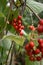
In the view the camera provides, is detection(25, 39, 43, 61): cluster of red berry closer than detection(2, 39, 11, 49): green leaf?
Yes

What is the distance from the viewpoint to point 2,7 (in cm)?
104

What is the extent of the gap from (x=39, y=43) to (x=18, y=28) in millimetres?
148

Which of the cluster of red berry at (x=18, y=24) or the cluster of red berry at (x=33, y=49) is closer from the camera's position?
the cluster of red berry at (x=33, y=49)

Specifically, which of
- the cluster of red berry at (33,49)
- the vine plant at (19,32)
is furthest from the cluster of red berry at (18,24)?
the cluster of red berry at (33,49)

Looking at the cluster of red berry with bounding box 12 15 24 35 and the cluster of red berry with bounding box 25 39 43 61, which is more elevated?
the cluster of red berry with bounding box 12 15 24 35

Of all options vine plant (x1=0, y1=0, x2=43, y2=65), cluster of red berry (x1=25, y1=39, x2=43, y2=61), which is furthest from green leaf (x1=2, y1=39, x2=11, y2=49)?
cluster of red berry (x1=25, y1=39, x2=43, y2=61)

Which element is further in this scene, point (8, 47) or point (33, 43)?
point (8, 47)

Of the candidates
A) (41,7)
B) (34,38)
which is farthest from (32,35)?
(41,7)

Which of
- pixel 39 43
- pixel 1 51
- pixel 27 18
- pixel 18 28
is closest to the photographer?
pixel 39 43

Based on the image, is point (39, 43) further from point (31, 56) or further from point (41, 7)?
point (41, 7)

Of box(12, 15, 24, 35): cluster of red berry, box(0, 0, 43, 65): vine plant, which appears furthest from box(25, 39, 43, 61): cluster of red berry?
box(12, 15, 24, 35): cluster of red berry

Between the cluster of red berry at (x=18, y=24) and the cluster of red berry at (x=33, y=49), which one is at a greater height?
the cluster of red berry at (x=18, y=24)

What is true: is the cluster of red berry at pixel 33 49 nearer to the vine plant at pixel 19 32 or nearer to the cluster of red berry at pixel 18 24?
the vine plant at pixel 19 32

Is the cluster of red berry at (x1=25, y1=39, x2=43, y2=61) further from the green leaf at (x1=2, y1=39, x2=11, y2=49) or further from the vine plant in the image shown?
the green leaf at (x1=2, y1=39, x2=11, y2=49)
